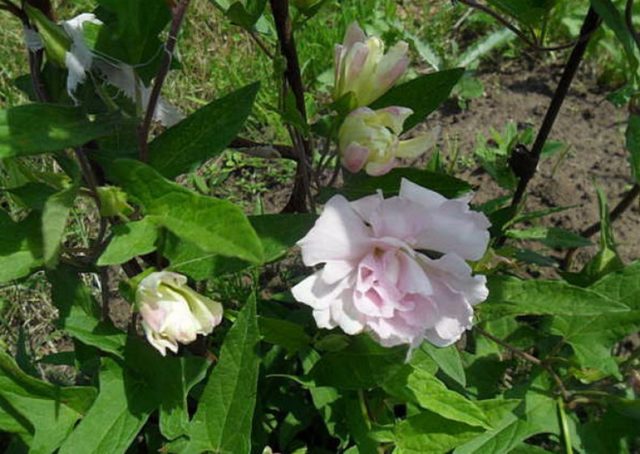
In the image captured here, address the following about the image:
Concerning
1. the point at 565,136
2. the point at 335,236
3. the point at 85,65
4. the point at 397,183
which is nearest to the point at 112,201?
the point at 85,65

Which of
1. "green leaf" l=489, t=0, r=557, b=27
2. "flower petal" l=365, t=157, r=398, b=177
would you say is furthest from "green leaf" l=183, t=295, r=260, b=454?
"green leaf" l=489, t=0, r=557, b=27

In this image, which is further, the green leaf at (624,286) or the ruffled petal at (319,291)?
the green leaf at (624,286)

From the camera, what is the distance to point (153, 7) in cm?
88

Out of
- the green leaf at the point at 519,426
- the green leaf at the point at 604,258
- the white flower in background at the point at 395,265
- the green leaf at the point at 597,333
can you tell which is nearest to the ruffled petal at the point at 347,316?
the white flower in background at the point at 395,265

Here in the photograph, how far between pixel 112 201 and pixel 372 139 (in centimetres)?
31

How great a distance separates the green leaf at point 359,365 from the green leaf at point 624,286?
1.23ft

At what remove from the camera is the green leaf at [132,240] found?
87 centimetres

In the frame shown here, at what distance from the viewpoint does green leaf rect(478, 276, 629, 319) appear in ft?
3.43

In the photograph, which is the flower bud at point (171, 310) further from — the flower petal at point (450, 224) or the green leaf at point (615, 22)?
the green leaf at point (615, 22)

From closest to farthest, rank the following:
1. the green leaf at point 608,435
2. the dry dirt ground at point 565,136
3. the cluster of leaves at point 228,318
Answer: the cluster of leaves at point 228,318, the green leaf at point 608,435, the dry dirt ground at point 565,136

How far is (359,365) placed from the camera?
1.13 metres

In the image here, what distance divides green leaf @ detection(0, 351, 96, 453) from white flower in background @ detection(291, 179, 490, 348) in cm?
41

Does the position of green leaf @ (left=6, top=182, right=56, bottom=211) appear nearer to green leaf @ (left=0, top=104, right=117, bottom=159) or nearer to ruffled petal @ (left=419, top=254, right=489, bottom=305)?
green leaf @ (left=0, top=104, right=117, bottom=159)

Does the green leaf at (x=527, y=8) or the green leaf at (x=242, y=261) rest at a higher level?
the green leaf at (x=527, y=8)
